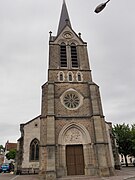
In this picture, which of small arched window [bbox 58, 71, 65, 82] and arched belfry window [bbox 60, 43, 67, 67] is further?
arched belfry window [bbox 60, 43, 67, 67]

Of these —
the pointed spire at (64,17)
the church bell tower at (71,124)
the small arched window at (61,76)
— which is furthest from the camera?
the pointed spire at (64,17)

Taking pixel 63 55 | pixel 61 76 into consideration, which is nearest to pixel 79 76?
pixel 61 76

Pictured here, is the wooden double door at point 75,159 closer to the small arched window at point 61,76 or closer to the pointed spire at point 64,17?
the small arched window at point 61,76

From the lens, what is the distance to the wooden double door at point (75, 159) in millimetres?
16934

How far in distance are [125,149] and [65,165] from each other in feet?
59.7

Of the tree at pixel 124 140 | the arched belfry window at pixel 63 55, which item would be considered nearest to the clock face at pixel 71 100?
the arched belfry window at pixel 63 55

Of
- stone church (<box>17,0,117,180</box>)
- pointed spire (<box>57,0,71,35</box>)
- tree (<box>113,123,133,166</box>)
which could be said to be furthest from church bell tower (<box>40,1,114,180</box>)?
tree (<box>113,123,133,166</box>)

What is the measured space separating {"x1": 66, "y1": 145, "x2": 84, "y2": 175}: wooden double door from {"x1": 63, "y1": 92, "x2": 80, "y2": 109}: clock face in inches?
187

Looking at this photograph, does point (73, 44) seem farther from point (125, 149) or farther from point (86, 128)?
point (125, 149)

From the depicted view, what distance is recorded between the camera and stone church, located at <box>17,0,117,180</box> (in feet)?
54.7

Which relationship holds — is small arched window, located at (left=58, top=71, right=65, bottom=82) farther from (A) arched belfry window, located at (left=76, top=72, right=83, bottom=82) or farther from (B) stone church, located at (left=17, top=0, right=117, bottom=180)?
(A) arched belfry window, located at (left=76, top=72, right=83, bottom=82)

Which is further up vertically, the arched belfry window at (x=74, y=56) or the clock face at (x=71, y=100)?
the arched belfry window at (x=74, y=56)

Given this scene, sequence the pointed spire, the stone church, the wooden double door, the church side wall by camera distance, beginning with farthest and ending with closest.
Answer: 1. the pointed spire
2. the church side wall
3. the wooden double door
4. the stone church

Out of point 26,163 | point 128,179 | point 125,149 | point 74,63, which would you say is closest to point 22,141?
point 26,163
